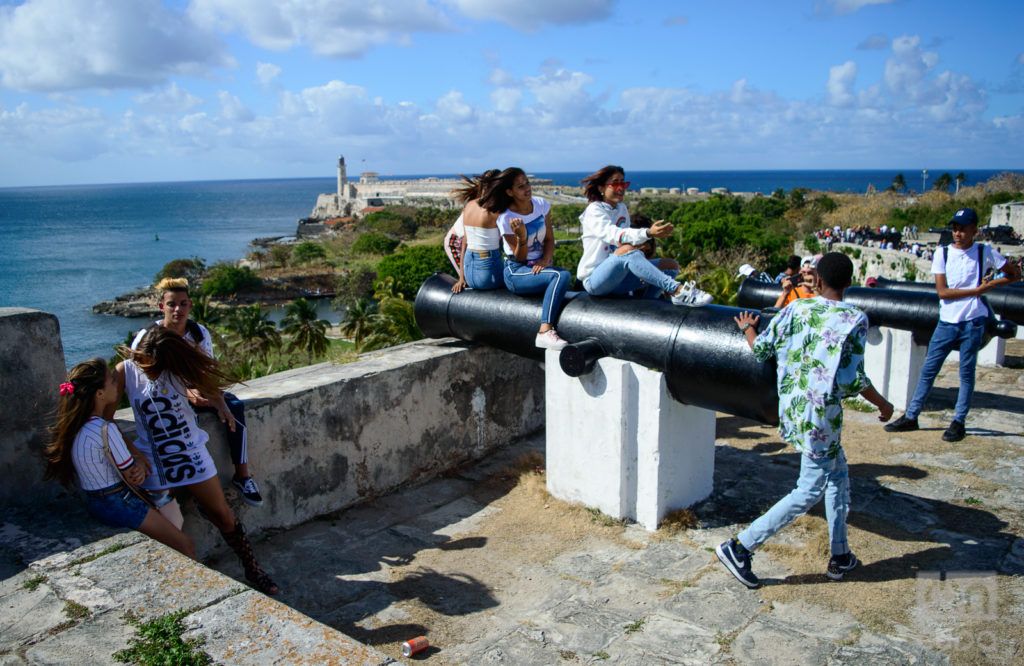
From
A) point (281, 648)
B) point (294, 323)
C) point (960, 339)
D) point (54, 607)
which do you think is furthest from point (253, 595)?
point (294, 323)

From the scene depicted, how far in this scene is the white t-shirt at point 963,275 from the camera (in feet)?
17.3

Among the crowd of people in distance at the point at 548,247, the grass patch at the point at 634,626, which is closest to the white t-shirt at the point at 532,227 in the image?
the crowd of people in distance at the point at 548,247

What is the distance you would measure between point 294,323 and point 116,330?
34.8m

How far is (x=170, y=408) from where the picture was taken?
326 centimetres

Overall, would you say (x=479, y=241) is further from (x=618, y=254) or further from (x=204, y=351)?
(x=204, y=351)

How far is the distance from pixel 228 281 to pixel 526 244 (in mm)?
67116

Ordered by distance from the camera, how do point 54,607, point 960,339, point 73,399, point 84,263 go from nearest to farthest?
point 54,607, point 73,399, point 960,339, point 84,263

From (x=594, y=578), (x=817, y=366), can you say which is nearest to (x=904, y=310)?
(x=817, y=366)

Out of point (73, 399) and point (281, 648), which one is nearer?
point (281, 648)

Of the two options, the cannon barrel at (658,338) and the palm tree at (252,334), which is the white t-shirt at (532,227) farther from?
the palm tree at (252,334)

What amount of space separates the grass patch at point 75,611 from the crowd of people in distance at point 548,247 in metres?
2.59

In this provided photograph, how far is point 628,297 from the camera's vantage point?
431 cm

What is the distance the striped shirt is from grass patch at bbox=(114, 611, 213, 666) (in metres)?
0.85

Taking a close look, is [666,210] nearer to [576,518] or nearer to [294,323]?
[294,323]
